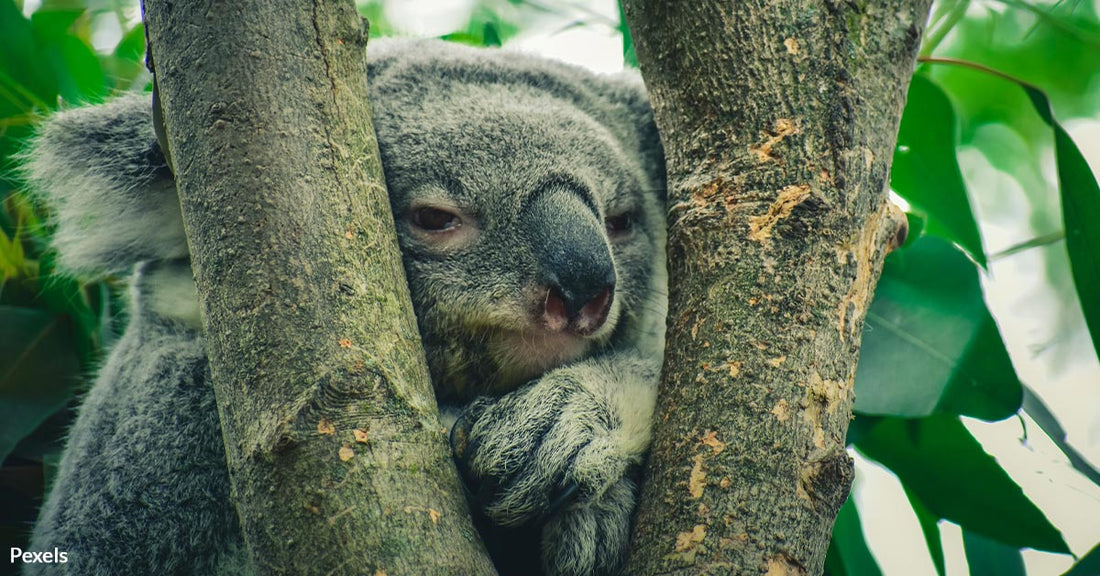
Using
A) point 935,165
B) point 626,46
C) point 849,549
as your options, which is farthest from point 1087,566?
point 626,46

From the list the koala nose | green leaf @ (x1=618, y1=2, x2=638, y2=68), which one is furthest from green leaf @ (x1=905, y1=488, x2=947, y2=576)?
green leaf @ (x1=618, y1=2, x2=638, y2=68)

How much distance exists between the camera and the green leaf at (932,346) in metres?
2.01

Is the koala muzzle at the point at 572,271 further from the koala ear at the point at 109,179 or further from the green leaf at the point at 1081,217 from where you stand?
the green leaf at the point at 1081,217

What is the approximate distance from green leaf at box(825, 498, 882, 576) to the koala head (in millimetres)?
794

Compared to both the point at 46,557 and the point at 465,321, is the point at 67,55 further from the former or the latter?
the point at 465,321

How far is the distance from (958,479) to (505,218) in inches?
49.8

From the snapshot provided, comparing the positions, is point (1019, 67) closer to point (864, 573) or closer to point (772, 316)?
point (864, 573)

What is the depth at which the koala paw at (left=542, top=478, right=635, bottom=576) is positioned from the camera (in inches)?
54.8

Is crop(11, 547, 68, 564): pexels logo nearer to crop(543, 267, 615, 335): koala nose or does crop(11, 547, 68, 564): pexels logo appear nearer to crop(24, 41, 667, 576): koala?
crop(24, 41, 667, 576): koala

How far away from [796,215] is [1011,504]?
1.20 m

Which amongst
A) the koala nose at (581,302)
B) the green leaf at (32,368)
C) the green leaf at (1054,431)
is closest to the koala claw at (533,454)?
A: the koala nose at (581,302)

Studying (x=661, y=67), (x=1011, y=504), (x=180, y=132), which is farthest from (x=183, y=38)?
(x=1011, y=504)

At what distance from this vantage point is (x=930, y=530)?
2289 mm

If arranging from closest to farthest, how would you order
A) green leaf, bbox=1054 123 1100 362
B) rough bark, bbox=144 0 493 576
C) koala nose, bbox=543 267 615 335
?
rough bark, bbox=144 0 493 576
koala nose, bbox=543 267 615 335
green leaf, bbox=1054 123 1100 362
